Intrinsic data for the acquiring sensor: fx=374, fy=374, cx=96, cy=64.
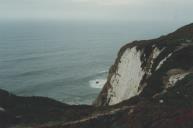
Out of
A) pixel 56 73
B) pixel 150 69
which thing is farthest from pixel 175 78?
pixel 56 73

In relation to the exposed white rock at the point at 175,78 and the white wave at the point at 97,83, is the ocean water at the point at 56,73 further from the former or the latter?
the exposed white rock at the point at 175,78

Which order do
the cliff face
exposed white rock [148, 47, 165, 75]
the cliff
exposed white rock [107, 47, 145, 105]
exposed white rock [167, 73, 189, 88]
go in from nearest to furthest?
the cliff, exposed white rock [167, 73, 189, 88], the cliff face, exposed white rock [148, 47, 165, 75], exposed white rock [107, 47, 145, 105]

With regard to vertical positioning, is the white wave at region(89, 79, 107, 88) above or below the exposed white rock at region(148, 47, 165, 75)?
below

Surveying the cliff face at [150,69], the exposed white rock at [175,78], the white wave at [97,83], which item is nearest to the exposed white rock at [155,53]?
the cliff face at [150,69]

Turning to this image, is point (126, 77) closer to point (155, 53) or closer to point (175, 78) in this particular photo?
point (155, 53)

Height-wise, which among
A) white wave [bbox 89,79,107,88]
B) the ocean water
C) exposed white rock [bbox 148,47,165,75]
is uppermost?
exposed white rock [bbox 148,47,165,75]

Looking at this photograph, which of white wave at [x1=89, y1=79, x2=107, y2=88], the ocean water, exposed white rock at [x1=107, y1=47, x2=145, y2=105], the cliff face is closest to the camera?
the cliff face

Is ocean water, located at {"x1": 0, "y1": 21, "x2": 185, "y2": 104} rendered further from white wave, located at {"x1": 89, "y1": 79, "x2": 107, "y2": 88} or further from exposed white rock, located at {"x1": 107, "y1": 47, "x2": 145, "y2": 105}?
exposed white rock, located at {"x1": 107, "y1": 47, "x2": 145, "y2": 105}

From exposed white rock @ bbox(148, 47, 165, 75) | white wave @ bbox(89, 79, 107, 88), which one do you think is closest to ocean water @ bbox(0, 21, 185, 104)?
white wave @ bbox(89, 79, 107, 88)

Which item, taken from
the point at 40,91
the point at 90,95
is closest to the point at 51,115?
the point at 90,95
